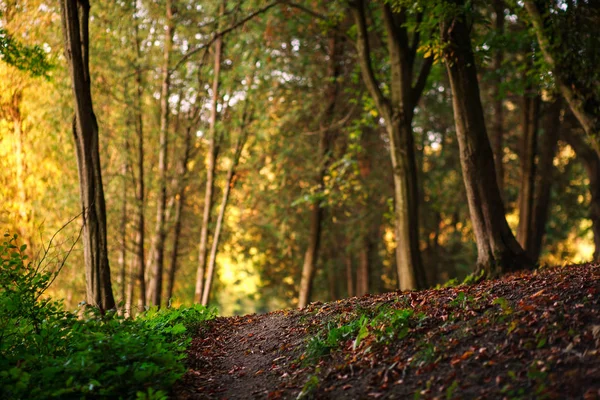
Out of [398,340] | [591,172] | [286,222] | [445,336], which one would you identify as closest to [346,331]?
[398,340]

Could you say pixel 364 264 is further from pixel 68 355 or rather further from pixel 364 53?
pixel 68 355

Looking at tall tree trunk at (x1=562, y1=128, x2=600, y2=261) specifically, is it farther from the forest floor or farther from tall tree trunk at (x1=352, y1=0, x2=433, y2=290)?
the forest floor

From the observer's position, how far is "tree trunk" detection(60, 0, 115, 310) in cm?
870

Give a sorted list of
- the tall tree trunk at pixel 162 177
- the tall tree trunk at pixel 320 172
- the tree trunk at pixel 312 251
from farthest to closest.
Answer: the tree trunk at pixel 312 251
the tall tree trunk at pixel 320 172
the tall tree trunk at pixel 162 177

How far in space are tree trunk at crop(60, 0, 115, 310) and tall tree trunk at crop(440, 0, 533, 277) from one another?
5.43m

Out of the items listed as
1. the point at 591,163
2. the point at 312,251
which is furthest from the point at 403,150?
the point at 591,163

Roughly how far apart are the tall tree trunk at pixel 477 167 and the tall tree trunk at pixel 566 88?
3.38 ft

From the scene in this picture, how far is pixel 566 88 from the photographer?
9555 millimetres

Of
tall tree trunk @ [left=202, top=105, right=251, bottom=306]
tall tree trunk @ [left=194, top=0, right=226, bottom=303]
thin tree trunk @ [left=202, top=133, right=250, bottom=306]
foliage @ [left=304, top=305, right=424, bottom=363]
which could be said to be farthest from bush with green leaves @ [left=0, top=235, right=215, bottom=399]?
tall tree trunk @ [left=202, top=105, right=251, bottom=306]

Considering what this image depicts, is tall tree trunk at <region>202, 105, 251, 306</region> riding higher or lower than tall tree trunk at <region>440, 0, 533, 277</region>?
higher

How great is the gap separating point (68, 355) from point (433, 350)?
330cm

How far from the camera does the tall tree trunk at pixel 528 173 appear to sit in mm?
15273

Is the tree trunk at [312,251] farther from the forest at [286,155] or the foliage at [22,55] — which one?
the foliage at [22,55]

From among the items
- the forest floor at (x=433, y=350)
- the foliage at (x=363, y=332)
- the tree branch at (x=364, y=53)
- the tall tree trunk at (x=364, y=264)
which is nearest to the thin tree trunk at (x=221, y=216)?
the tall tree trunk at (x=364, y=264)
